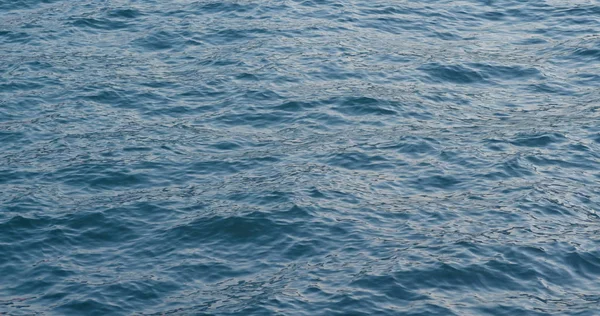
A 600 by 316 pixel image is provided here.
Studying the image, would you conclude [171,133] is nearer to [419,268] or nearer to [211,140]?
[211,140]

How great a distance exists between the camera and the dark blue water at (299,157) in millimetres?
29250

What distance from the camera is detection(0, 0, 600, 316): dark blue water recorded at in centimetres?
2925

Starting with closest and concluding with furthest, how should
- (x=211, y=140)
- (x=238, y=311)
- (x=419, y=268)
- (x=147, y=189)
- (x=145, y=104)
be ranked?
(x=238, y=311), (x=419, y=268), (x=147, y=189), (x=211, y=140), (x=145, y=104)

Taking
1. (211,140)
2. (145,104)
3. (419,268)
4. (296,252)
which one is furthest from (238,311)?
(145,104)

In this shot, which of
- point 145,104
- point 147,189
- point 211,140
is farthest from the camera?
point 145,104

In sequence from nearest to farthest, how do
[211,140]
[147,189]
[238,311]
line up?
[238,311] < [147,189] < [211,140]

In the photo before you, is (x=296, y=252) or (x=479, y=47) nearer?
(x=296, y=252)

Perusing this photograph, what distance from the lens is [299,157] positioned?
37.2 metres

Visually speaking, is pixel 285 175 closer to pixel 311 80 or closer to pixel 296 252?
pixel 296 252

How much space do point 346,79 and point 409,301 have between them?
56.7ft

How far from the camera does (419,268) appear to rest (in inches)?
1171

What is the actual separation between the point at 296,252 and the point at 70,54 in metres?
21.1

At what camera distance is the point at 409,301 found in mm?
28219

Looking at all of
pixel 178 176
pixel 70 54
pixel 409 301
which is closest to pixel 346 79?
pixel 178 176
